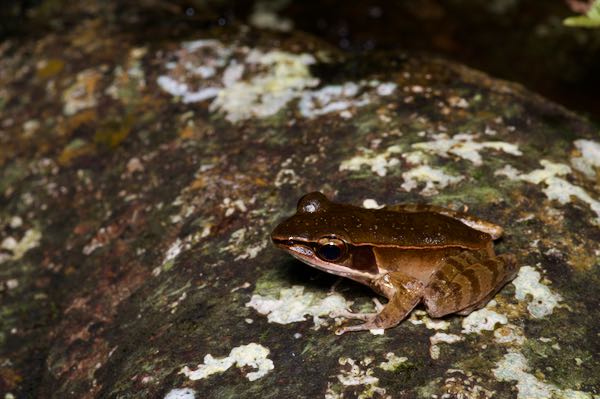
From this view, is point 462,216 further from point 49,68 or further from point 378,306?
point 49,68

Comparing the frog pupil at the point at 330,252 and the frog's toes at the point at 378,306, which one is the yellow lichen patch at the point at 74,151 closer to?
the frog pupil at the point at 330,252

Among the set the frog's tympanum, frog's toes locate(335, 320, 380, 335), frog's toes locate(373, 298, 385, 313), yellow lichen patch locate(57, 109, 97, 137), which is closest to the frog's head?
the frog's tympanum

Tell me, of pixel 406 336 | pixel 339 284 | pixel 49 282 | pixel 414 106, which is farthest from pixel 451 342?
pixel 49 282

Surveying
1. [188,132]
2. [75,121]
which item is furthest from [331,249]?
[75,121]

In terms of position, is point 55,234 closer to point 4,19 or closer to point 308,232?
point 308,232

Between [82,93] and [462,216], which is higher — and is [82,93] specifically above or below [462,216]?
below

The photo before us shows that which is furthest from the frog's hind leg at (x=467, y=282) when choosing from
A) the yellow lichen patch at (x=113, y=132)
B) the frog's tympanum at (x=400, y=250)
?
the yellow lichen patch at (x=113, y=132)
